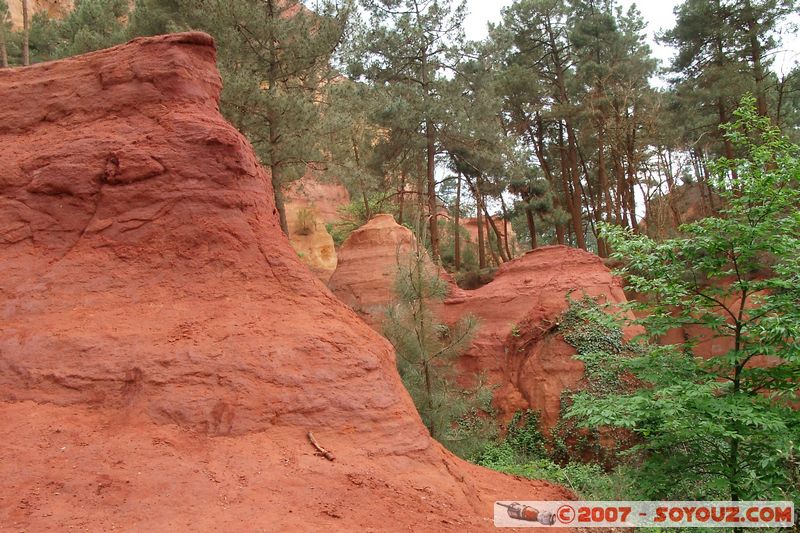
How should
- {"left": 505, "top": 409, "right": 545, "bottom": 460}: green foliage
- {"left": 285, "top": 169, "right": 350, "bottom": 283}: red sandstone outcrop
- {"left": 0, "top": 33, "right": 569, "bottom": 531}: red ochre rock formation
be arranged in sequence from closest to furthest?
1. {"left": 0, "top": 33, "right": 569, "bottom": 531}: red ochre rock formation
2. {"left": 505, "top": 409, "right": 545, "bottom": 460}: green foliage
3. {"left": 285, "top": 169, "right": 350, "bottom": 283}: red sandstone outcrop

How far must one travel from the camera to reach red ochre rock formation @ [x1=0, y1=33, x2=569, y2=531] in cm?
557

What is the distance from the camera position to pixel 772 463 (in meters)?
7.18

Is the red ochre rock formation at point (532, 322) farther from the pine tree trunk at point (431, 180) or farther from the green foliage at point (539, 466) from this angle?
the pine tree trunk at point (431, 180)

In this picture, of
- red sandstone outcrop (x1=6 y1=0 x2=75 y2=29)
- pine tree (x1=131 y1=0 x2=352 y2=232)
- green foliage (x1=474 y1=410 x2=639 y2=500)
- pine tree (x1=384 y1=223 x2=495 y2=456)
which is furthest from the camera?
red sandstone outcrop (x1=6 y1=0 x2=75 y2=29)

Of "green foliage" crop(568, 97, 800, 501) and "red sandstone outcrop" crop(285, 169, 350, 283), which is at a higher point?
"red sandstone outcrop" crop(285, 169, 350, 283)

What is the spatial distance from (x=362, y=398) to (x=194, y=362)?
189cm

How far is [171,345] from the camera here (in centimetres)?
673

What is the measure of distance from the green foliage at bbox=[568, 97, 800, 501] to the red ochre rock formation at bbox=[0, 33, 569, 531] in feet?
7.53

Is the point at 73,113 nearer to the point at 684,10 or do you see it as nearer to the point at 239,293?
the point at 239,293

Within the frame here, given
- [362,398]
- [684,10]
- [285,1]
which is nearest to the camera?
[362,398]

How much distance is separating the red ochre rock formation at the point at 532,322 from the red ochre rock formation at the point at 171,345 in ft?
21.1

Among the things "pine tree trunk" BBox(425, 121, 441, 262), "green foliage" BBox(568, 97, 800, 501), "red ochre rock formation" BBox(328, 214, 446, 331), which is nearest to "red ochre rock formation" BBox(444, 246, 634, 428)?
"red ochre rock formation" BBox(328, 214, 446, 331)

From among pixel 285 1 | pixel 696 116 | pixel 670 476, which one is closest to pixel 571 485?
pixel 670 476

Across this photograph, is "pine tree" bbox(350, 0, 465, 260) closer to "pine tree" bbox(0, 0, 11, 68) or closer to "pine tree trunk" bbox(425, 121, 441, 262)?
"pine tree trunk" bbox(425, 121, 441, 262)
